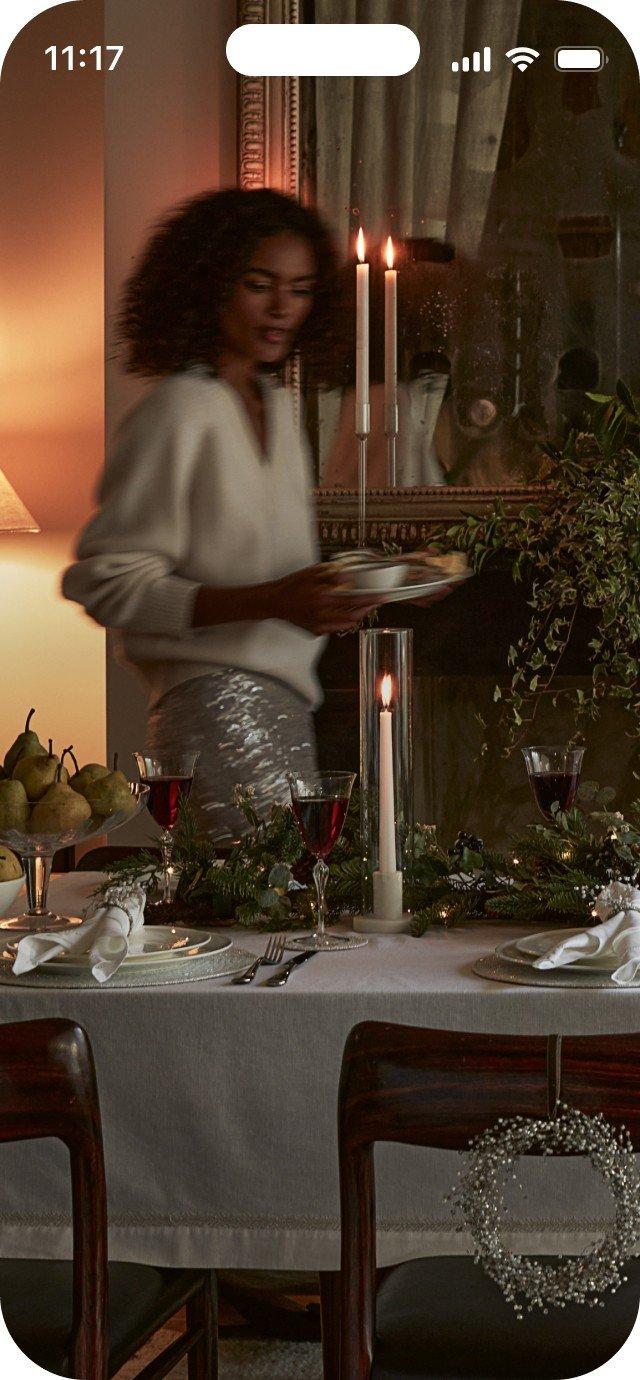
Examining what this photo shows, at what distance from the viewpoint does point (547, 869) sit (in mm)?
1637

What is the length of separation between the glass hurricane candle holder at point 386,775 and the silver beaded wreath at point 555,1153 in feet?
2.35

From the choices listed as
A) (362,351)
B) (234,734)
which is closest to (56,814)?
(234,734)

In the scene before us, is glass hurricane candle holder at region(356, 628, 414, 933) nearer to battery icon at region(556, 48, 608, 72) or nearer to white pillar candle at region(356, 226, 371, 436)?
white pillar candle at region(356, 226, 371, 436)

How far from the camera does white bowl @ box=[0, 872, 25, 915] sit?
168cm

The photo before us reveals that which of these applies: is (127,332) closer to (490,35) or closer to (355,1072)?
(490,35)

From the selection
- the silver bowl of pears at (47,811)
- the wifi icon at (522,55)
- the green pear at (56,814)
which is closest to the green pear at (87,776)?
the silver bowl of pears at (47,811)

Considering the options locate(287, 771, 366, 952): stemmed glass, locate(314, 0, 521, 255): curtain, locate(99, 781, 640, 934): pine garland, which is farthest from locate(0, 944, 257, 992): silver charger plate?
locate(314, 0, 521, 255): curtain

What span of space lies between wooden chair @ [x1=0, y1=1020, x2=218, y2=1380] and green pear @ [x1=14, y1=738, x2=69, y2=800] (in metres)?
0.53

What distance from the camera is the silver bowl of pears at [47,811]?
155 centimetres

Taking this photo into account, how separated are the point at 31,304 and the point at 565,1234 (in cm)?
212

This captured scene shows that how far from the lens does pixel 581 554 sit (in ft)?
8.66

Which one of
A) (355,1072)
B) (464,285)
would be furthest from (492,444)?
(355,1072)

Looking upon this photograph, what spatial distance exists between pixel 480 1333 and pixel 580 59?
7.98 ft

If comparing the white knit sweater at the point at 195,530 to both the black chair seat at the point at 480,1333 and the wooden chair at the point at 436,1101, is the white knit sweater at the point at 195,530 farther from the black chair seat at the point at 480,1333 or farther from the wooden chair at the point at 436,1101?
the wooden chair at the point at 436,1101
